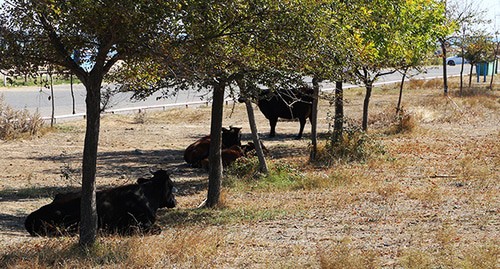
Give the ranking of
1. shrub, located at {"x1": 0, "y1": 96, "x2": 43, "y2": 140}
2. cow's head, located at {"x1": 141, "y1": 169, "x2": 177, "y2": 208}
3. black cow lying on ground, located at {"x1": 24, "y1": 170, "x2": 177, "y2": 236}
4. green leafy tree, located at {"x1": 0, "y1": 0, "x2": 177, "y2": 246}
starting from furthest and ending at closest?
1. shrub, located at {"x1": 0, "y1": 96, "x2": 43, "y2": 140}
2. cow's head, located at {"x1": 141, "y1": 169, "x2": 177, "y2": 208}
3. black cow lying on ground, located at {"x1": 24, "y1": 170, "x2": 177, "y2": 236}
4. green leafy tree, located at {"x1": 0, "y1": 0, "x2": 177, "y2": 246}

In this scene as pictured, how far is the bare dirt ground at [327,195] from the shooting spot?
35.6 feet

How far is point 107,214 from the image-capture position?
44.0 ft

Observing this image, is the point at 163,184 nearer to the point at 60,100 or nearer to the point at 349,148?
the point at 349,148

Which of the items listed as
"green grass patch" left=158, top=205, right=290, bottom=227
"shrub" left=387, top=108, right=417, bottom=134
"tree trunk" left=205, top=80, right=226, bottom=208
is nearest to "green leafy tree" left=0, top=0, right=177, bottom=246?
"green grass patch" left=158, top=205, right=290, bottom=227

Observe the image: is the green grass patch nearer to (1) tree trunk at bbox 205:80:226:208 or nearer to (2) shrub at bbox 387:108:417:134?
(1) tree trunk at bbox 205:80:226:208

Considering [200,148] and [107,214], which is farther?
[200,148]

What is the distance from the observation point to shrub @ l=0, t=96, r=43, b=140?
25.5 m

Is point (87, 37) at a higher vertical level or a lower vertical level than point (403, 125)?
higher

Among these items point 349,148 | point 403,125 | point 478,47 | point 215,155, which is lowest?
point 349,148

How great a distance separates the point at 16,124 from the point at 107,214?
13703 millimetres

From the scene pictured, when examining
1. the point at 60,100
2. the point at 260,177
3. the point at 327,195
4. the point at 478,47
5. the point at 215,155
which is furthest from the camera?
the point at 478,47

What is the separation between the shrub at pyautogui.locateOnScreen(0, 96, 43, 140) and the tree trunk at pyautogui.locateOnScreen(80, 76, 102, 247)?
14994mm

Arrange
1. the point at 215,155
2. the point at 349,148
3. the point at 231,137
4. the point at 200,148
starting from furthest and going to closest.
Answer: the point at 231,137 → the point at 200,148 → the point at 349,148 → the point at 215,155

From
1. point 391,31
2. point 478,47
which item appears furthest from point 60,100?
point 391,31
